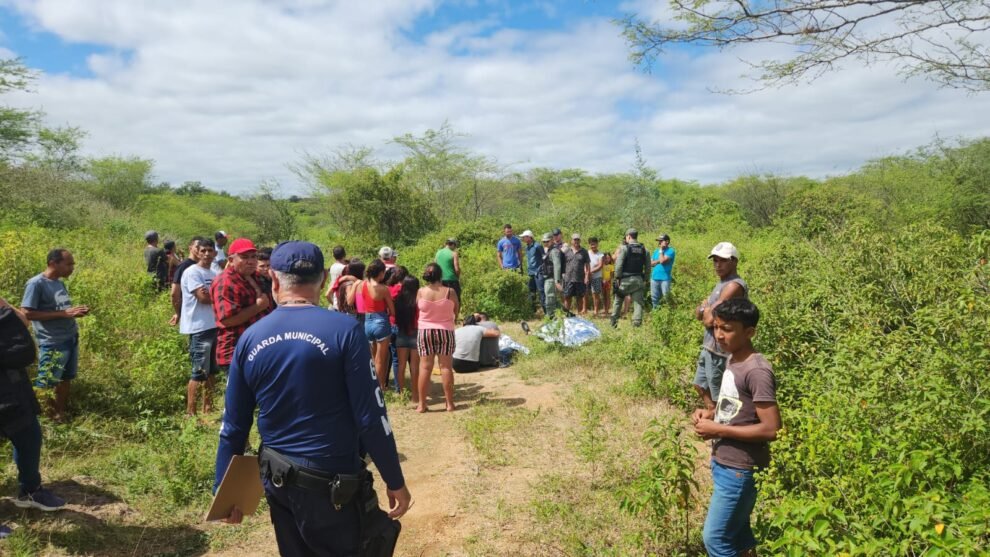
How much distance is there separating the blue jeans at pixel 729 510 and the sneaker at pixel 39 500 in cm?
391

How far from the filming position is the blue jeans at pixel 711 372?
4.16 metres

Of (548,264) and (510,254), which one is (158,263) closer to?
(510,254)

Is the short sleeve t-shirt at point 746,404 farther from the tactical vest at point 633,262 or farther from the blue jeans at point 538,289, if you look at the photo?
the blue jeans at point 538,289

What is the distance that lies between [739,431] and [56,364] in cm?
541

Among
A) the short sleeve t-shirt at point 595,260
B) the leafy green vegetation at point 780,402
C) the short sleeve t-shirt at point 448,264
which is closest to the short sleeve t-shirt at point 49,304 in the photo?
the leafy green vegetation at point 780,402

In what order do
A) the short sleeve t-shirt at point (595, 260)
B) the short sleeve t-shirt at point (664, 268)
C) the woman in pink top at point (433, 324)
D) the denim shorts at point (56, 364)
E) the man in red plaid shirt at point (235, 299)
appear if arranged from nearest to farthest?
the man in red plaid shirt at point (235, 299) < the denim shorts at point (56, 364) < the woman in pink top at point (433, 324) < the short sleeve t-shirt at point (664, 268) < the short sleeve t-shirt at point (595, 260)

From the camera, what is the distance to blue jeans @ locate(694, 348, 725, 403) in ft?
13.6

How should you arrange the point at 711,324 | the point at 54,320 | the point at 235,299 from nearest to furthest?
the point at 711,324 < the point at 235,299 < the point at 54,320

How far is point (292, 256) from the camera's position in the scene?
2277mm

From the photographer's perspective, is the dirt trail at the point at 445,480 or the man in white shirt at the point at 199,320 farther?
the man in white shirt at the point at 199,320

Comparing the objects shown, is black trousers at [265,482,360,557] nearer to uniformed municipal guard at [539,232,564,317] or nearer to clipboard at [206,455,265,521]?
clipboard at [206,455,265,521]

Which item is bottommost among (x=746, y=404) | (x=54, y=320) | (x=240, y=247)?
(x=746, y=404)

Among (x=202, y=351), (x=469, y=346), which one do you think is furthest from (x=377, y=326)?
(x=469, y=346)

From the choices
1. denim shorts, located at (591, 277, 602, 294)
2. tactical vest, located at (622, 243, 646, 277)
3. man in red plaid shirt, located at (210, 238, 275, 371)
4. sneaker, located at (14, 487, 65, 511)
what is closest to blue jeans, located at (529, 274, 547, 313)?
denim shorts, located at (591, 277, 602, 294)
